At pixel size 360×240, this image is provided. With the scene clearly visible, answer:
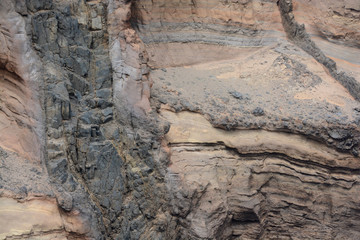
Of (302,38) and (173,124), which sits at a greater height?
(302,38)

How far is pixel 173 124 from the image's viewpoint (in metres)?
7.36

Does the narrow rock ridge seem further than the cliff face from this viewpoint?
Yes

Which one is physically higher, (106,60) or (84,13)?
(84,13)

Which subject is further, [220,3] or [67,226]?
[220,3]

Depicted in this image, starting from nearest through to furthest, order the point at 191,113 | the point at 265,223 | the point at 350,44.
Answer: the point at 191,113 → the point at 265,223 → the point at 350,44

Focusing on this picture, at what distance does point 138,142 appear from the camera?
280 inches

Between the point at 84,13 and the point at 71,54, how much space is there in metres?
0.61

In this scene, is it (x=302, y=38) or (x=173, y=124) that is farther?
(x=302, y=38)

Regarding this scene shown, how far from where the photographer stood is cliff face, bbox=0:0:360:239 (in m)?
6.40

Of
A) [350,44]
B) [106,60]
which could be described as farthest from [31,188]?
[350,44]

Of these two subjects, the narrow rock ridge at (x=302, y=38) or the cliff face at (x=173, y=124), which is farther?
the narrow rock ridge at (x=302, y=38)

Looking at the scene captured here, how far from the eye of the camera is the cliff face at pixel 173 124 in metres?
6.40

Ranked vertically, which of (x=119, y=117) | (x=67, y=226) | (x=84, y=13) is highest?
(x=84, y=13)

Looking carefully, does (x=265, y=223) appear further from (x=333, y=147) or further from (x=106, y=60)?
(x=106, y=60)
